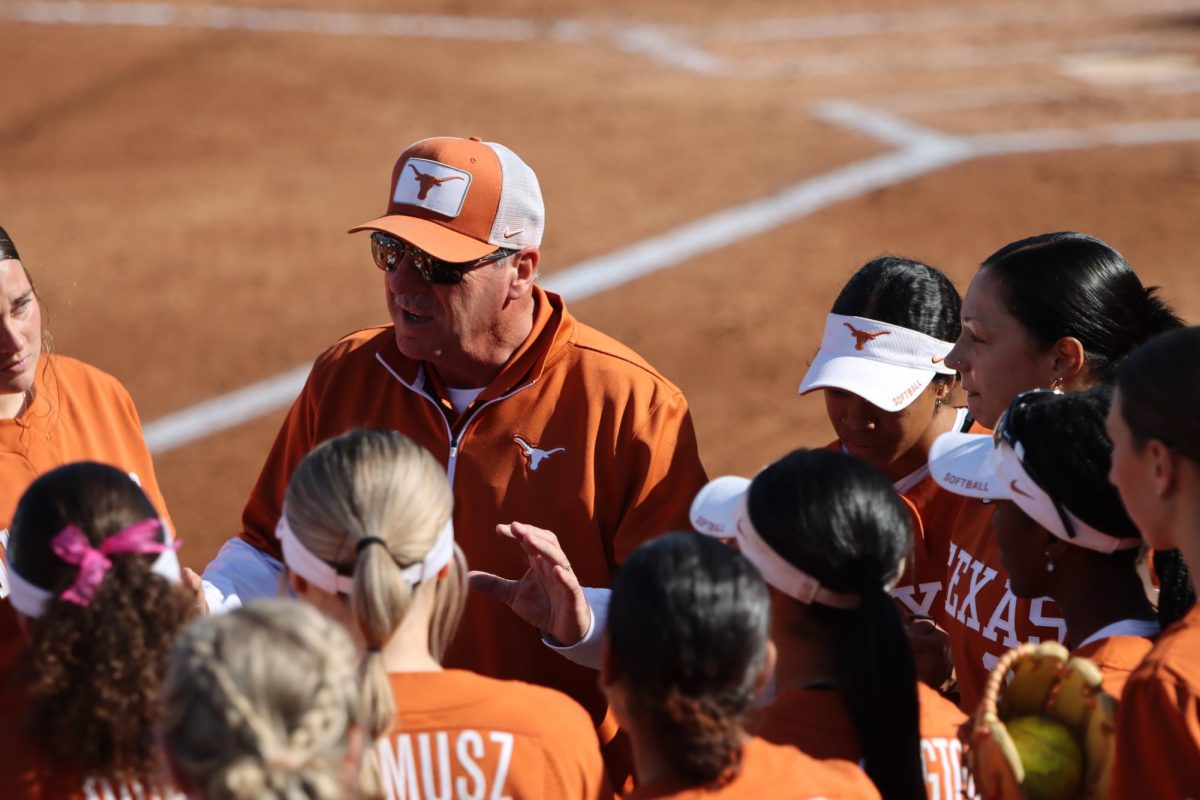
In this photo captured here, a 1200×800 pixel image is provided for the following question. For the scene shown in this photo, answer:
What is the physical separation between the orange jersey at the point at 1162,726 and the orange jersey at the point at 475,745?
0.95 meters

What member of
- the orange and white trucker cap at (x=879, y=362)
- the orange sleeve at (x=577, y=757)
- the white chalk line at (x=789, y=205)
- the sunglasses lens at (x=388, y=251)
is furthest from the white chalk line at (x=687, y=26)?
the orange sleeve at (x=577, y=757)

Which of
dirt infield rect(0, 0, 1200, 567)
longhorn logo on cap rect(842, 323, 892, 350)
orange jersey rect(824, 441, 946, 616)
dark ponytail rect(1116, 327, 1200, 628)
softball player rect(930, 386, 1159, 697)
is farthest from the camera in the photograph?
dirt infield rect(0, 0, 1200, 567)

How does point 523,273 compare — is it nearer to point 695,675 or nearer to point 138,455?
point 138,455

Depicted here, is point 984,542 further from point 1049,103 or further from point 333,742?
point 1049,103

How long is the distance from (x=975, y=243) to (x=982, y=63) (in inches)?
237

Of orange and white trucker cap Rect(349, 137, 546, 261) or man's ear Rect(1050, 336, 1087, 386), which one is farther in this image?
orange and white trucker cap Rect(349, 137, 546, 261)

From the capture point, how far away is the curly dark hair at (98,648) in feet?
7.82

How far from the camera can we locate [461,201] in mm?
3971

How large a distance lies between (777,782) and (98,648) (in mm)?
1168

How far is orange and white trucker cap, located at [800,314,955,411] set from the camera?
4020 mm

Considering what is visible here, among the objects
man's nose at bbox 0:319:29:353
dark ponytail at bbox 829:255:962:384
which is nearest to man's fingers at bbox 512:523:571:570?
dark ponytail at bbox 829:255:962:384

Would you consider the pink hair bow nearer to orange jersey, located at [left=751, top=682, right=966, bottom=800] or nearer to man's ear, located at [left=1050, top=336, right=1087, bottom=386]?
orange jersey, located at [left=751, top=682, right=966, bottom=800]

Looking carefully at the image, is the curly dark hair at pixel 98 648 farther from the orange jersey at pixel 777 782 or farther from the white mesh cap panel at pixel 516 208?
the white mesh cap panel at pixel 516 208

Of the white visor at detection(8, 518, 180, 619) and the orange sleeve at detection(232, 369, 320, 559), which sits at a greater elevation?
the white visor at detection(8, 518, 180, 619)
